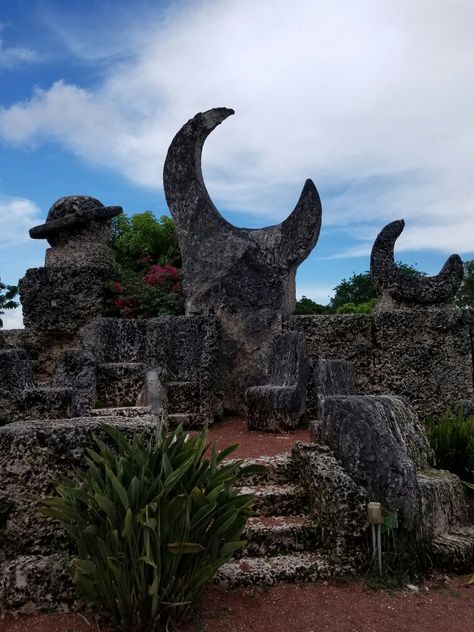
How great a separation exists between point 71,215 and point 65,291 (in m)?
1.09

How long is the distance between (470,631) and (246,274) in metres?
4.48

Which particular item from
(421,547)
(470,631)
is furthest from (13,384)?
(470,631)

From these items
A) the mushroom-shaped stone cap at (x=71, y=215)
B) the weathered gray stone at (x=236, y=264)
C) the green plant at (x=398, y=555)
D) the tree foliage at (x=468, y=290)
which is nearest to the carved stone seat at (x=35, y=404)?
the weathered gray stone at (x=236, y=264)

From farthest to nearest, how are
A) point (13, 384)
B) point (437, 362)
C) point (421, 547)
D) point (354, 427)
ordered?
point (437, 362), point (13, 384), point (354, 427), point (421, 547)

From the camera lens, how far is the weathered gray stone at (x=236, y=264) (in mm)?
6508

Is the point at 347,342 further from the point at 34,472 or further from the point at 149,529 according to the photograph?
the point at 149,529

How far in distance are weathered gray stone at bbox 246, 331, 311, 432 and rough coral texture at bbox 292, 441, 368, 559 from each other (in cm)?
173

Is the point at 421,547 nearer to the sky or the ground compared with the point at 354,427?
nearer to the ground

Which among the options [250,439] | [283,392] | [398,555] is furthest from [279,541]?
[283,392]

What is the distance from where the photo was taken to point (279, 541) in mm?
3506

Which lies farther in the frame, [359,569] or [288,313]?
[288,313]

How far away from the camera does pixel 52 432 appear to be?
3.17 m

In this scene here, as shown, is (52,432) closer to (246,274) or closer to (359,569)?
(359,569)

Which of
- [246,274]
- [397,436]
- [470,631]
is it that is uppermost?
[246,274]
